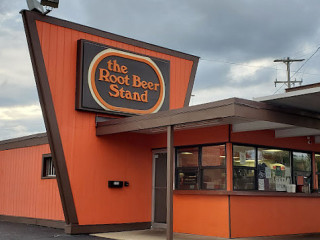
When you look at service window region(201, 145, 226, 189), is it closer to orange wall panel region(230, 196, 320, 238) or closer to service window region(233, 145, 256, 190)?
service window region(233, 145, 256, 190)

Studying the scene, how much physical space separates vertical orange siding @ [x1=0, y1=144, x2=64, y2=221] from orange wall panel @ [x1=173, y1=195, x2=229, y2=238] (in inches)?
163

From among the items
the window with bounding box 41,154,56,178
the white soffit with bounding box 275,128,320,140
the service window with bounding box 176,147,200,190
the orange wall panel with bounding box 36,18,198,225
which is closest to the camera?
the white soffit with bounding box 275,128,320,140

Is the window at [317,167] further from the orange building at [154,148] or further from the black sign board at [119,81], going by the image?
the black sign board at [119,81]

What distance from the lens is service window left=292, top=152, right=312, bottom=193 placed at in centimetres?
1267

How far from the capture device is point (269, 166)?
1198cm

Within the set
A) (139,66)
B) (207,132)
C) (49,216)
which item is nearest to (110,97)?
(139,66)

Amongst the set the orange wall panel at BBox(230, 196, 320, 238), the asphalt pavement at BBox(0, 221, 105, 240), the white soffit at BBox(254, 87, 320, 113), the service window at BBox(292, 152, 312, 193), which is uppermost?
the white soffit at BBox(254, 87, 320, 113)

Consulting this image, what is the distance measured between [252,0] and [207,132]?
15.6ft

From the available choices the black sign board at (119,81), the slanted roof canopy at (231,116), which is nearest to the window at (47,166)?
the black sign board at (119,81)

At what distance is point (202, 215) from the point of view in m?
11.4

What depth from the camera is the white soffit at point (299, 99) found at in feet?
28.9

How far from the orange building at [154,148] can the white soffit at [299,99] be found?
2 centimetres

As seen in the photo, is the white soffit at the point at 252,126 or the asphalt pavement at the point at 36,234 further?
the asphalt pavement at the point at 36,234

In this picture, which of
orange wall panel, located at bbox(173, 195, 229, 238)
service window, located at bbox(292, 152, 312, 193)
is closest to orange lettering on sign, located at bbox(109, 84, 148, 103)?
orange wall panel, located at bbox(173, 195, 229, 238)
